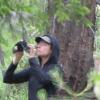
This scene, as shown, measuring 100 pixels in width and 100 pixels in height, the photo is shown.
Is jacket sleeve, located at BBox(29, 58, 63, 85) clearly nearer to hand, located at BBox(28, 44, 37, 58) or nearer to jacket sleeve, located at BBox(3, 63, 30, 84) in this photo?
hand, located at BBox(28, 44, 37, 58)

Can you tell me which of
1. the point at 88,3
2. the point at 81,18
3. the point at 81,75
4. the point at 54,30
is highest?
the point at 81,18

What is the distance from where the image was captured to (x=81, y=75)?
7.10m

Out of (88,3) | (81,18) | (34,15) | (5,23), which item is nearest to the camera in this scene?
(5,23)

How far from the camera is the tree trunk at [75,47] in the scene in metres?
7.04

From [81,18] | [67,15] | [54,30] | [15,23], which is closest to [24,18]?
[15,23]

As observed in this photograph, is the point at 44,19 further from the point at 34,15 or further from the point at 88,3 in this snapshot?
the point at 88,3

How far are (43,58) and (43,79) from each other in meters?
0.29

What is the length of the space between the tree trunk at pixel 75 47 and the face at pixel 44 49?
10.5 feet

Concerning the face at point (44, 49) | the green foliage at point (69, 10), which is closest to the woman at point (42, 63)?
the face at point (44, 49)

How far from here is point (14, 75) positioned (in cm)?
426

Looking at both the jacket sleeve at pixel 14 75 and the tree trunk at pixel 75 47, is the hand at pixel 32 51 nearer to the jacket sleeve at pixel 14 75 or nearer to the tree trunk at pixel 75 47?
the jacket sleeve at pixel 14 75

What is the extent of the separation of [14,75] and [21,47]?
0.55 metres

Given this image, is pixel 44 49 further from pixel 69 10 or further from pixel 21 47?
pixel 69 10

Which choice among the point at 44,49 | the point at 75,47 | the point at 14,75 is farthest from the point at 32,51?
the point at 75,47
